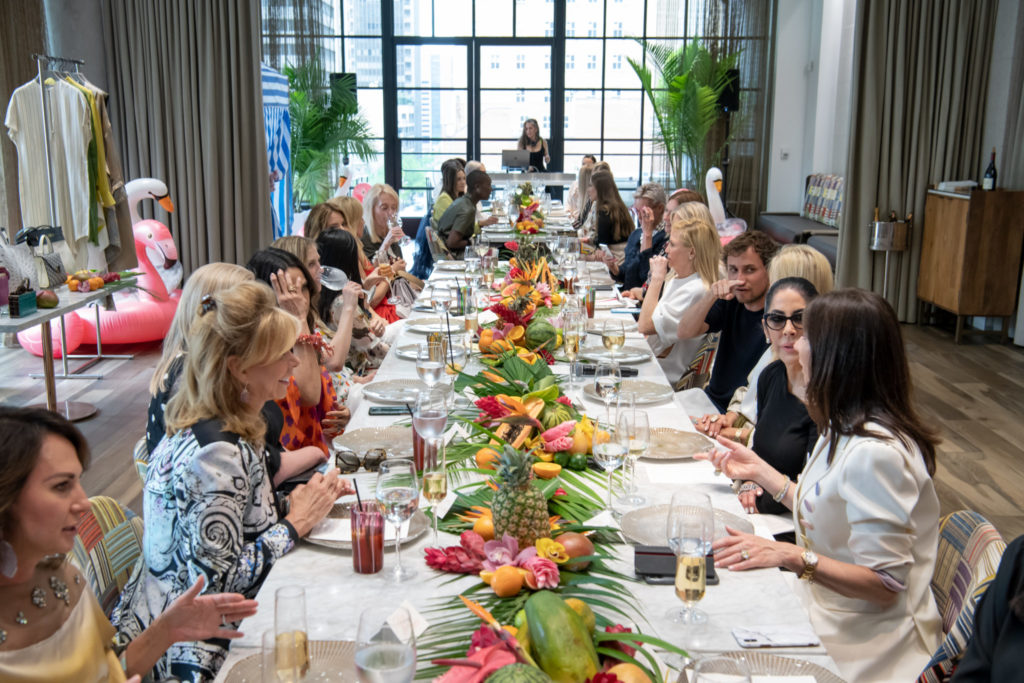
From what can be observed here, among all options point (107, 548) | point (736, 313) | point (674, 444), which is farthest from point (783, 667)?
point (736, 313)

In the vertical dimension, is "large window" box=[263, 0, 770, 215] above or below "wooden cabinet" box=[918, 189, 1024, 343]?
above

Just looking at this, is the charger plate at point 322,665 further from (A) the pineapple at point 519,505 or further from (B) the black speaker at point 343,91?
(B) the black speaker at point 343,91

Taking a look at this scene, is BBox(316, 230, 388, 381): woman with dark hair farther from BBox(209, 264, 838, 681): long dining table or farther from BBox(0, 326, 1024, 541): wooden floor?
BBox(209, 264, 838, 681): long dining table

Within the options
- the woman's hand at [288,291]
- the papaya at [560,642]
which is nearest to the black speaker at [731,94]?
the woman's hand at [288,291]

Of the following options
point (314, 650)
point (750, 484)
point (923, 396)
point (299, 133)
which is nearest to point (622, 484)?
point (750, 484)

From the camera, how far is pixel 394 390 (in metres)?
3.00

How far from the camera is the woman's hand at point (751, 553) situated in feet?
5.86

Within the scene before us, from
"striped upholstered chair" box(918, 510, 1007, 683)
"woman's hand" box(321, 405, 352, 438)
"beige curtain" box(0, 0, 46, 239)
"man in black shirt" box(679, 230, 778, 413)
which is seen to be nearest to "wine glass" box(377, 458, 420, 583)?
"striped upholstered chair" box(918, 510, 1007, 683)

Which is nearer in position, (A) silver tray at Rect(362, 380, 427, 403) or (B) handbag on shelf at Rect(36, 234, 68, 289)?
(A) silver tray at Rect(362, 380, 427, 403)

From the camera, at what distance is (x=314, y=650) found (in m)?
1.45

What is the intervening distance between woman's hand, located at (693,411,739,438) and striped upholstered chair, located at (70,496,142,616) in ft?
5.17

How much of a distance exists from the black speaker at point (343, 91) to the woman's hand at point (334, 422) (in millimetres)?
8994

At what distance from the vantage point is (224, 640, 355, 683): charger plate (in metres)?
1.38

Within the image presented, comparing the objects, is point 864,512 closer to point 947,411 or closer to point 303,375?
point 303,375
